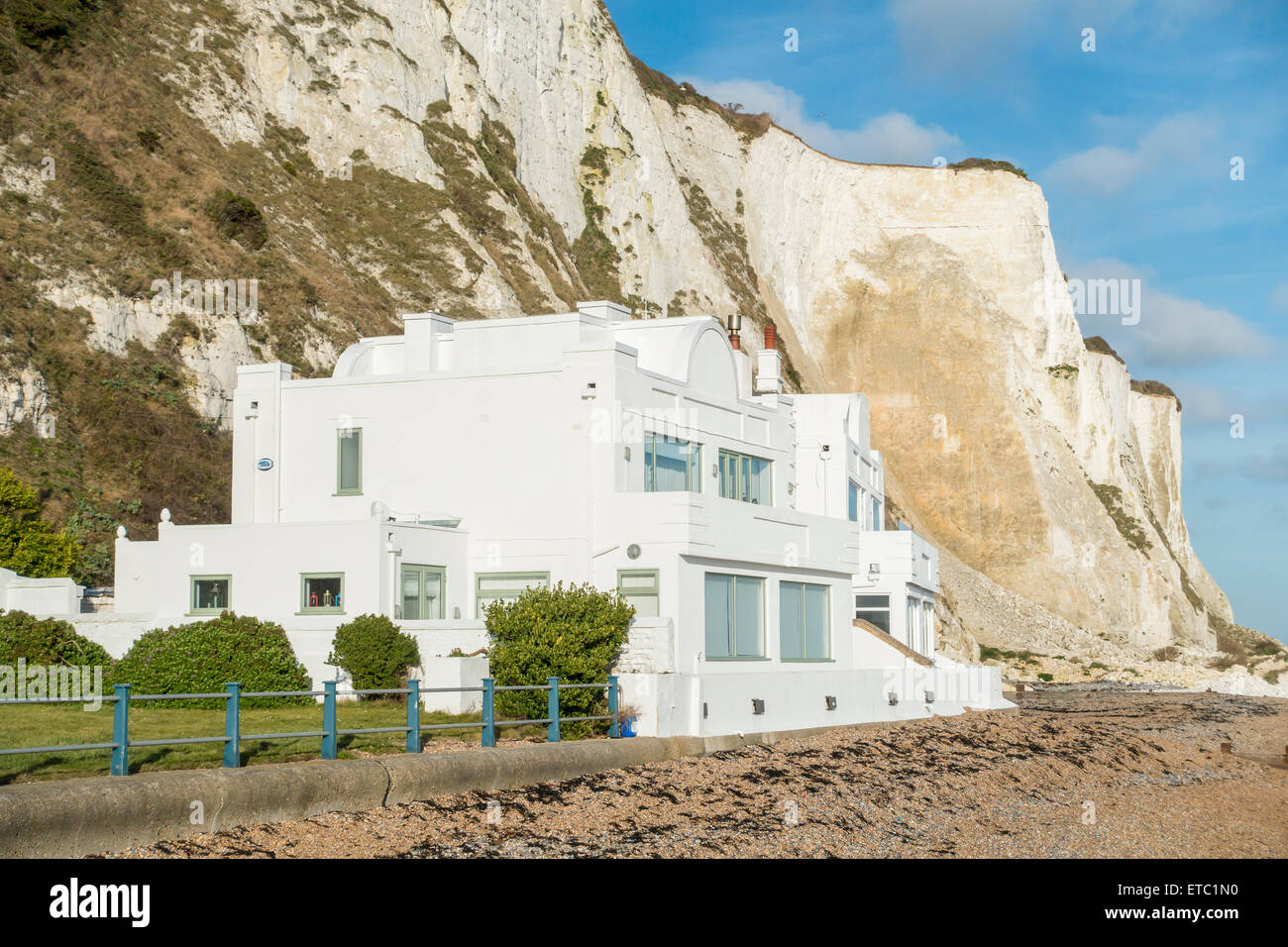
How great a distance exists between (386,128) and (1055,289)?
48926 millimetres

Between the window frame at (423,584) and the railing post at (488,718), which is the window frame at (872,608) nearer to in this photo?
the window frame at (423,584)

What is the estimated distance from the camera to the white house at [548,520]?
24625mm

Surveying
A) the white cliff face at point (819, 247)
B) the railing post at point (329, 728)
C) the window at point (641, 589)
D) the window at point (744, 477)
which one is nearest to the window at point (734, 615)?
the window at point (641, 589)

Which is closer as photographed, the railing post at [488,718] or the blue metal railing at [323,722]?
the blue metal railing at [323,722]

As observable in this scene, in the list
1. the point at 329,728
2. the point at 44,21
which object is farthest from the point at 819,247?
the point at 329,728

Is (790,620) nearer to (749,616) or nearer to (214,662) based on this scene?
(749,616)

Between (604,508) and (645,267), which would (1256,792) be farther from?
(645,267)

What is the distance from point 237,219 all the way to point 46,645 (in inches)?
1080

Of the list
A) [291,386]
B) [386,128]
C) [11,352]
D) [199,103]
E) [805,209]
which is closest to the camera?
[291,386]

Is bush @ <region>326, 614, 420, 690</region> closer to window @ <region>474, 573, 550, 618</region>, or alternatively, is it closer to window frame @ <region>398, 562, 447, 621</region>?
window frame @ <region>398, 562, 447, 621</region>

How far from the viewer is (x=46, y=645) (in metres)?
25.0

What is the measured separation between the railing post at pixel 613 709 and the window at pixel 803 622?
656 cm

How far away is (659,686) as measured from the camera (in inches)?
861
